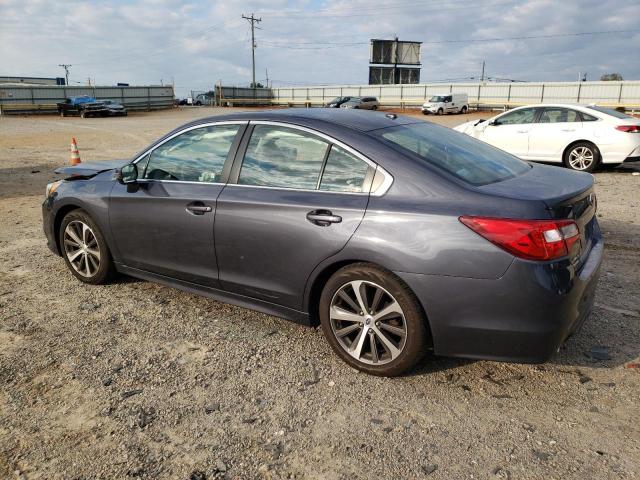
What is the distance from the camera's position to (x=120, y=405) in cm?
294

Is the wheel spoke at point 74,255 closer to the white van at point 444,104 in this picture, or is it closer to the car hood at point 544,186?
the car hood at point 544,186

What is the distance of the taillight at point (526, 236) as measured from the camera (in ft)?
8.65

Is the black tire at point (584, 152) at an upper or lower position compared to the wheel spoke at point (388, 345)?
upper

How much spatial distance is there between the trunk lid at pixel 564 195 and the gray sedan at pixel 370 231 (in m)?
0.01

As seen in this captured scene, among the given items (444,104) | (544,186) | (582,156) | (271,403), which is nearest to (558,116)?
(582,156)

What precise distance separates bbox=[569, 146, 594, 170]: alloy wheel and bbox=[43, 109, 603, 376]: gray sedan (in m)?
8.21

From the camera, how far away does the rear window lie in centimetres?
316

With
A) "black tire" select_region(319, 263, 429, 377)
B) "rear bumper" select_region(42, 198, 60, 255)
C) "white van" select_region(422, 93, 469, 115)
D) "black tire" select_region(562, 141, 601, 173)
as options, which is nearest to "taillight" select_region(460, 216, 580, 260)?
"black tire" select_region(319, 263, 429, 377)

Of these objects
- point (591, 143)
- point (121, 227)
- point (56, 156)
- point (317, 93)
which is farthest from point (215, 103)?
point (121, 227)

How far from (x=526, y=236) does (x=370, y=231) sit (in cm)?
82

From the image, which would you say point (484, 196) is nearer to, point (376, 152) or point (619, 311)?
point (376, 152)

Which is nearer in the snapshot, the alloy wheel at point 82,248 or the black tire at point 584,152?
the alloy wheel at point 82,248

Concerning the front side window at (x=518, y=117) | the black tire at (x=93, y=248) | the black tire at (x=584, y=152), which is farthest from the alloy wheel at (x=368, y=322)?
the front side window at (x=518, y=117)

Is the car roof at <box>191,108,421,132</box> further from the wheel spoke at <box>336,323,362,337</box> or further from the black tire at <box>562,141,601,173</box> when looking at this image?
the black tire at <box>562,141,601,173</box>
